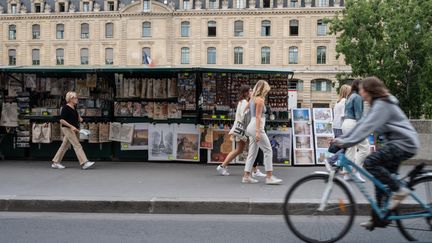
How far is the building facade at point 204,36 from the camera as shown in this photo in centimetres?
6275

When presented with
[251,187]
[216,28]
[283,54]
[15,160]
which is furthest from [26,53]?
[251,187]

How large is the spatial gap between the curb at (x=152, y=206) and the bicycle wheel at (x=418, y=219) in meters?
1.91

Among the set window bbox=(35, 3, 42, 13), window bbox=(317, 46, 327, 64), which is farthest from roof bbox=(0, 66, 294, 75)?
window bbox=(35, 3, 42, 13)

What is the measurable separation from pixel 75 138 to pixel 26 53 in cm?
6274

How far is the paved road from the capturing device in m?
5.71

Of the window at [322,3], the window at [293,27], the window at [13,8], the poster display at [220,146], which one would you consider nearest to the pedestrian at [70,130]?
the poster display at [220,146]

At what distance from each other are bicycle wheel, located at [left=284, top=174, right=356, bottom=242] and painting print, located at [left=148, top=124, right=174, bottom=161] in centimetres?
656

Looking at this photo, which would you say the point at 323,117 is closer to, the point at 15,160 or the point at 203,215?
the point at 203,215

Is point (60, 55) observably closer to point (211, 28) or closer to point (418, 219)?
point (211, 28)

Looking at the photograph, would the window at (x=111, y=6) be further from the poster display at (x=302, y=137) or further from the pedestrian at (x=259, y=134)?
the pedestrian at (x=259, y=134)

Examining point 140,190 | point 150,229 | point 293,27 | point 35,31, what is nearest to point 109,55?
point 35,31

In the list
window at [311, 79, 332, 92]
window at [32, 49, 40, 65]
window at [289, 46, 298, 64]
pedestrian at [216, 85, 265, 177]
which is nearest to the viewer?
pedestrian at [216, 85, 265, 177]

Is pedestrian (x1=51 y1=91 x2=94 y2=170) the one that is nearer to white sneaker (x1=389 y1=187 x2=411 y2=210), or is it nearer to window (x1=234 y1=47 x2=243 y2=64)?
white sneaker (x1=389 y1=187 x2=411 y2=210)

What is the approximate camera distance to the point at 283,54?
63219 millimetres
